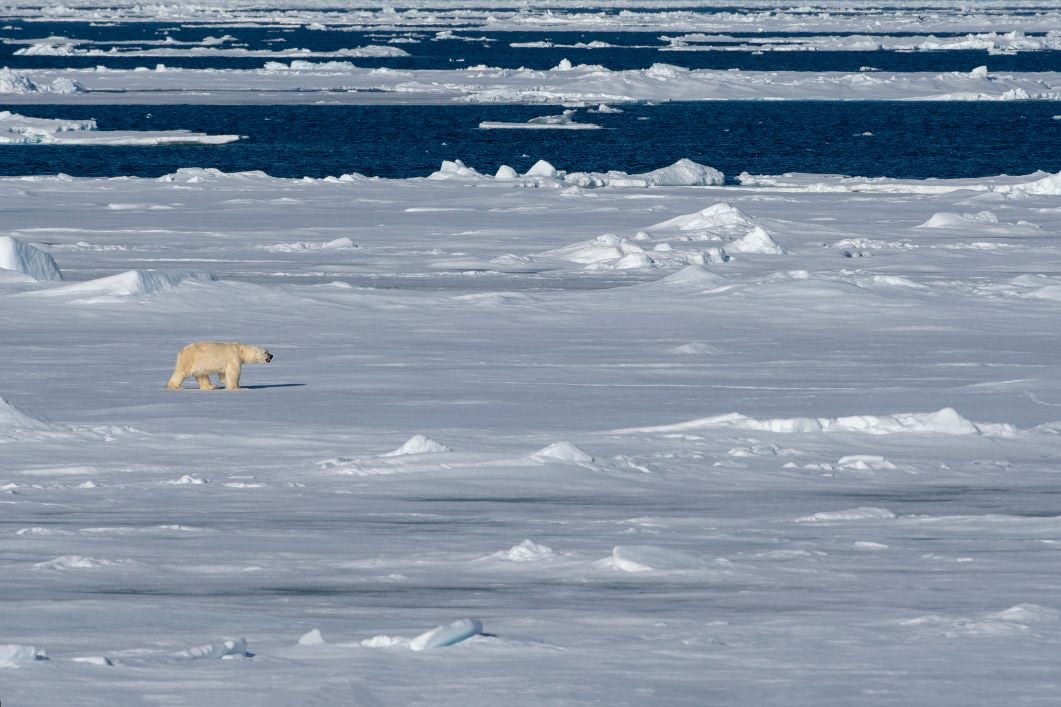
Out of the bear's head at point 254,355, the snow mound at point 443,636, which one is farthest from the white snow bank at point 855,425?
the snow mound at point 443,636

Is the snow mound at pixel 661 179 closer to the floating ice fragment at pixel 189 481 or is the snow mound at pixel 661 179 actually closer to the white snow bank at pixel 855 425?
the white snow bank at pixel 855 425

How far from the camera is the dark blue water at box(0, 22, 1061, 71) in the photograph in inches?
2879

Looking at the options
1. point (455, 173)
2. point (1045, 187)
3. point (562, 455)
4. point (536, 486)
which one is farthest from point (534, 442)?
point (455, 173)

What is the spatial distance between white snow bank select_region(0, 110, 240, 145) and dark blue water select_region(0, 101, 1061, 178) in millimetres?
358

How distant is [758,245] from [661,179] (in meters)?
10.6

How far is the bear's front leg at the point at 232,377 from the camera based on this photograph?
11422 millimetres

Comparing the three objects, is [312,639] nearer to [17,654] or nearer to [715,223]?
[17,654]

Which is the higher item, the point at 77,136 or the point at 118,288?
the point at 118,288

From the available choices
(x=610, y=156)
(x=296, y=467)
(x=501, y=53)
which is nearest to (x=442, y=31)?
(x=501, y=53)

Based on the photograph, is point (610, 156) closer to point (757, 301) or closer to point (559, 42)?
point (757, 301)

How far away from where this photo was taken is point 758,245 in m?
21.0

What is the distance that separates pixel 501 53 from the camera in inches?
3349

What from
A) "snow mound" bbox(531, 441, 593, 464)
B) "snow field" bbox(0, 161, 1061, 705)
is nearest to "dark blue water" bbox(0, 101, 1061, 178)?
"snow field" bbox(0, 161, 1061, 705)

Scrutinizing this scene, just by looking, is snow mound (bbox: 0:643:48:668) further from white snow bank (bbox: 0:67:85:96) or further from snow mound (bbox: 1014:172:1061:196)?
white snow bank (bbox: 0:67:85:96)
